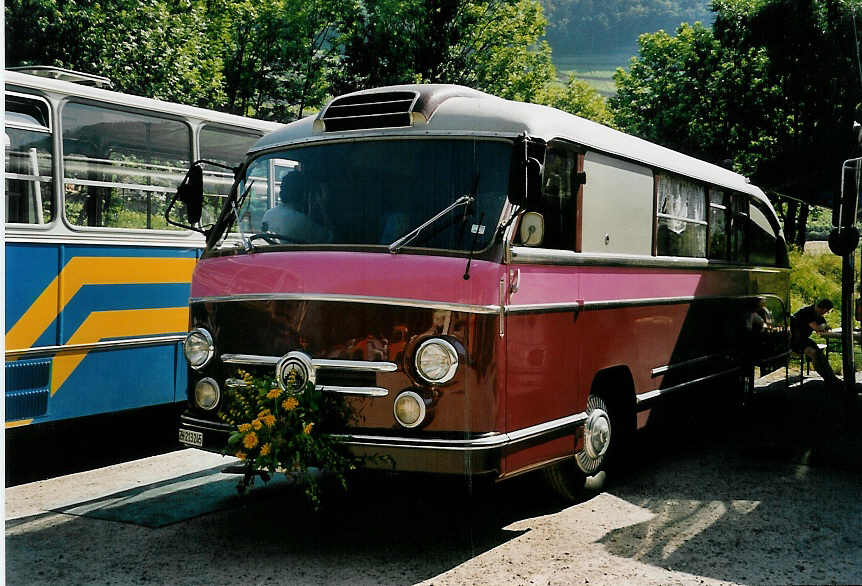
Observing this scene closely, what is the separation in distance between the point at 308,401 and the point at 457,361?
89cm

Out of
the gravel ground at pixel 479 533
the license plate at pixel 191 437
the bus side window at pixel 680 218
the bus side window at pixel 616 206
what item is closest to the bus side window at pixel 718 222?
the bus side window at pixel 680 218

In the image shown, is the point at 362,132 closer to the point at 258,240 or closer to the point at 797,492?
the point at 258,240

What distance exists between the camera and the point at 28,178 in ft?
26.6

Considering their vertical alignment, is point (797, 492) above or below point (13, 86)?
below

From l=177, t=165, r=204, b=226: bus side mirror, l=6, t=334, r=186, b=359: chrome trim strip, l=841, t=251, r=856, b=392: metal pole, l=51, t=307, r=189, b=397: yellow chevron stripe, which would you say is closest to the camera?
l=177, t=165, r=204, b=226: bus side mirror

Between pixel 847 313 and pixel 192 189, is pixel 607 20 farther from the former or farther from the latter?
pixel 192 189

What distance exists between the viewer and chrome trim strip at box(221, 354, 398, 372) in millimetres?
5648

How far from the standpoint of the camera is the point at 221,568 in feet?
18.4

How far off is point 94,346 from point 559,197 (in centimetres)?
431

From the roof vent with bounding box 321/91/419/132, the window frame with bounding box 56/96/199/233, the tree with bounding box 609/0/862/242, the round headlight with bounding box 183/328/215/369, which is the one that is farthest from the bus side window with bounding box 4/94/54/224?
the tree with bounding box 609/0/862/242

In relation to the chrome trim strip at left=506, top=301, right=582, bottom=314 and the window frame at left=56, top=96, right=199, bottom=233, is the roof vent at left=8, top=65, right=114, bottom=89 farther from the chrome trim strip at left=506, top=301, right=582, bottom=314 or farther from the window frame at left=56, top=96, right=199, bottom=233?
the chrome trim strip at left=506, top=301, right=582, bottom=314

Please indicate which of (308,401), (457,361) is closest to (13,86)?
(308,401)

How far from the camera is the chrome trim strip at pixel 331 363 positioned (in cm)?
565

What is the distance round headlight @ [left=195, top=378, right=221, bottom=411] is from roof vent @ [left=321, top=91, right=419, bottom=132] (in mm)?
1841
